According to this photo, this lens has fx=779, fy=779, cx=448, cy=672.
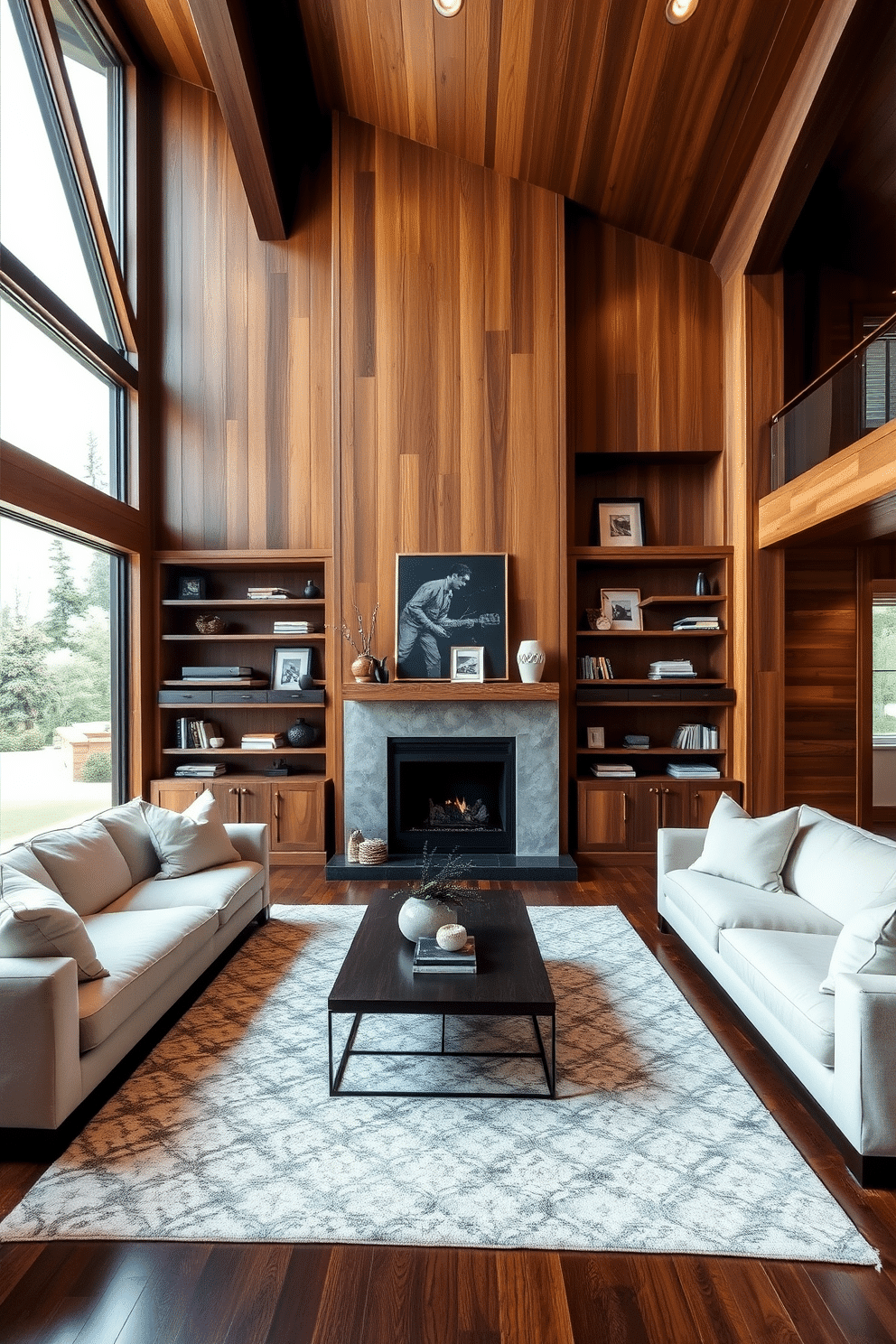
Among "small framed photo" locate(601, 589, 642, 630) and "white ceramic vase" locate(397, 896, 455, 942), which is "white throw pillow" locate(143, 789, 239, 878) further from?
"small framed photo" locate(601, 589, 642, 630)

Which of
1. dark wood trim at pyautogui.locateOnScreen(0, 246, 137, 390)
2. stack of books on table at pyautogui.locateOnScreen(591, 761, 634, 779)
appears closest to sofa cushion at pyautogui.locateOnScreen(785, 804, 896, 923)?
stack of books on table at pyautogui.locateOnScreen(591, 761, 634, 779)

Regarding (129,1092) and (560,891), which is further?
(560,891)

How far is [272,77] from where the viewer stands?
5.25 metres

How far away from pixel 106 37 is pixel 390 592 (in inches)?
168

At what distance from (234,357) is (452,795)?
3702 millimetres

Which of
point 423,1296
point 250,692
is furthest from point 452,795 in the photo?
point 423,1296

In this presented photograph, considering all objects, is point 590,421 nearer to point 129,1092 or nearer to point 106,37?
point 106,37

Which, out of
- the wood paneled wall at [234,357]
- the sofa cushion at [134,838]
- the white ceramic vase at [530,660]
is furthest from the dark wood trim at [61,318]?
the white ceramic vase at [530,660]

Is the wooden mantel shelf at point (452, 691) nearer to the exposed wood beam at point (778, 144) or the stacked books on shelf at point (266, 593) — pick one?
the stacked books on shelf at point (266, 593)

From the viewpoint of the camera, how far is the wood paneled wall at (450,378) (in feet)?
18.5

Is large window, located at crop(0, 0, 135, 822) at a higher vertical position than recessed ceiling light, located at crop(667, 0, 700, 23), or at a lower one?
lower

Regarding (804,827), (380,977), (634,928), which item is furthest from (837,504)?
(380,977)

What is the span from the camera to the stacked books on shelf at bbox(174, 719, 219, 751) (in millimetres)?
5926

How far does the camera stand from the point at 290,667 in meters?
6.07
